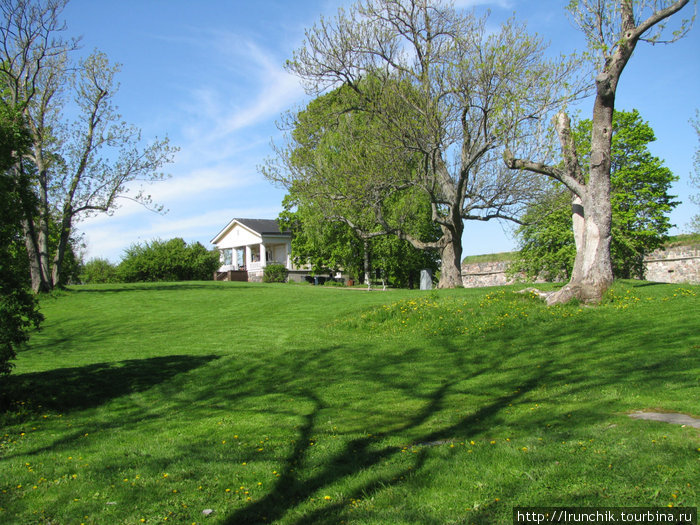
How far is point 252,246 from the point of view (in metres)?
60.7

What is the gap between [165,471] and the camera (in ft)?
18.3

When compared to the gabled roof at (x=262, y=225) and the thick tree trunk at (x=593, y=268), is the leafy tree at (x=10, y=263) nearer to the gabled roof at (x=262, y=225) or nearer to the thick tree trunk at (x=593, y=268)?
the thick tree trunk at (x=593, y=268)

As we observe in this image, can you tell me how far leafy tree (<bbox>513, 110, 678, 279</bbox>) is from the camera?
27.2 meters

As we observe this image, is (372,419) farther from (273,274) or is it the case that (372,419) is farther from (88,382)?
(273,274)

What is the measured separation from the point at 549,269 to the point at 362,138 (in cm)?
1483

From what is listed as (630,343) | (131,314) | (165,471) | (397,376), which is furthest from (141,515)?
(131,314)

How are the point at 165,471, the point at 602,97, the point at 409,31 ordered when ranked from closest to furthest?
the point at 165,471 → the point at 602,97 → the point at 409,31

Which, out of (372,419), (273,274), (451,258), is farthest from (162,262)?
(372,419)

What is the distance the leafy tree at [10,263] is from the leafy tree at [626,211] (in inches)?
856

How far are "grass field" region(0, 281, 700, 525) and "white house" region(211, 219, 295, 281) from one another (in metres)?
39.1

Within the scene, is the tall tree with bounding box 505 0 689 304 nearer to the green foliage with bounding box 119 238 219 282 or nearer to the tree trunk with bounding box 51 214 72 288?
the tree trunk with bounding box 51 214 72 288

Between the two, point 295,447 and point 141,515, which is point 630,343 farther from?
point 141,515

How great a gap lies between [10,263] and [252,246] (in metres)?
52.4

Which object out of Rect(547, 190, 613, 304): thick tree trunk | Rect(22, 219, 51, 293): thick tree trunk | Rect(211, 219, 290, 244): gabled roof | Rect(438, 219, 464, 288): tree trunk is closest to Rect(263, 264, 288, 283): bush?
Rect(211, 219, 290, 244): gabled roof
